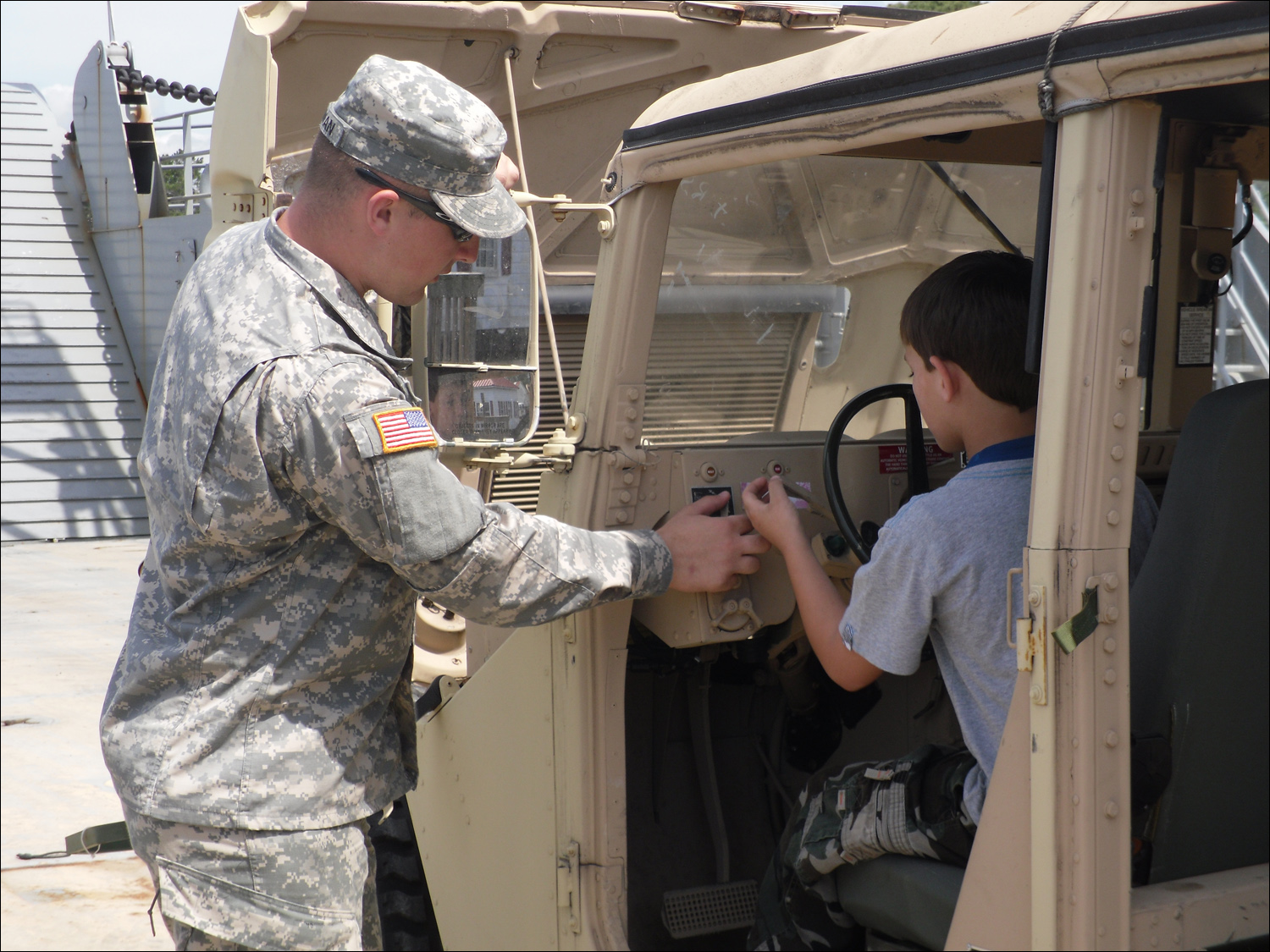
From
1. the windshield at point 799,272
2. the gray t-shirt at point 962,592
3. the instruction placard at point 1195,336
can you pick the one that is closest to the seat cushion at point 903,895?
the gray t-shirt at point 962,592

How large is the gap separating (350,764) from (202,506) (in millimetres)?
485

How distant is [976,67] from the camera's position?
4.92ft

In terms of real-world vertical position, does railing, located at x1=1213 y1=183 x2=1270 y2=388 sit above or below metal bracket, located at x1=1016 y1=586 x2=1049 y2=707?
above

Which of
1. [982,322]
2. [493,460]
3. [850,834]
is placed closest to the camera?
[982,322]

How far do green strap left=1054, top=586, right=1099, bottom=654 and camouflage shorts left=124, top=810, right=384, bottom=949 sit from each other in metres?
1.20

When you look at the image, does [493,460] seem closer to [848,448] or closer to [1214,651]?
[848,448]

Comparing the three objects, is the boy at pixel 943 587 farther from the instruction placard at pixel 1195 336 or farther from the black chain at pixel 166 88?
the black chain at pixel 166 88

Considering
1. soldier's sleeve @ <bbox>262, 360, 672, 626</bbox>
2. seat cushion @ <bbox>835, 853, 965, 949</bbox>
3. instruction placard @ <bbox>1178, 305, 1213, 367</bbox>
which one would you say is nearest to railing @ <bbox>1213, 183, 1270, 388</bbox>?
instruction placard @ <bbox>1178, 305, 1213, 367</bbox>

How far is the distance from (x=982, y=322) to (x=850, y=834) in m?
0.79

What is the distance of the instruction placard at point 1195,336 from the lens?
2.54 metres

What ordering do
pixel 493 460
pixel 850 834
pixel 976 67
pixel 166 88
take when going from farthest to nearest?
pixel 166 88 → pixel 493 460 → pixel 850 834 → pixel 976 67

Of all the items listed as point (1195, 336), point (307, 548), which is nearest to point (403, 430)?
point (307, 548)

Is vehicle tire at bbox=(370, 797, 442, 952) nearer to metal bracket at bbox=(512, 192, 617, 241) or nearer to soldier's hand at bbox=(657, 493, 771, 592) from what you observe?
soldier's hand at bbox=(657, 493, 771, 592)

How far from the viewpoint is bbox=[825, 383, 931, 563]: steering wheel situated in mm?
2109
